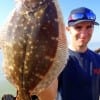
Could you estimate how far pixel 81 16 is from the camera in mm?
4164

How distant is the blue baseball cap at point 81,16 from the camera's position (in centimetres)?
405

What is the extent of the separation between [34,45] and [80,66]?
2.15 metres

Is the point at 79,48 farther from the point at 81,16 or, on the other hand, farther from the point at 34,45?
the point at 34,45

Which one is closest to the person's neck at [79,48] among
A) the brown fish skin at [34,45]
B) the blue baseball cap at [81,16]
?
the blue baseball cap at [81,16]

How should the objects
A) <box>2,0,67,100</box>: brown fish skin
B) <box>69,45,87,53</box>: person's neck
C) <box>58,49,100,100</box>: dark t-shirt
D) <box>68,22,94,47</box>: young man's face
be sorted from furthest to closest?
<box>69,45,87,53</box>: person's neck
<box>58,49,100,100</box>: dark t-shirt
<box>68,22,94,47</box>: young man's face
<box>2,0,67,100</box>: brown fish skin

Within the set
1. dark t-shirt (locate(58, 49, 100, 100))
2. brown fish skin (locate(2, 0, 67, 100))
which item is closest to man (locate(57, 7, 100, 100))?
dark t-shirt (locate(58, 49, 100, 100))

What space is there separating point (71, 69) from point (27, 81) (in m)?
1.99

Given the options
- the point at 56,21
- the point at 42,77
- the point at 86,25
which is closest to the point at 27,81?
the point at 42,77

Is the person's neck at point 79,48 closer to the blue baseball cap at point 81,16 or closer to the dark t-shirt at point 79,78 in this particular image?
the dark t-shirt at point 79,78

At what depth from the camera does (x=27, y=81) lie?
224 centimetres

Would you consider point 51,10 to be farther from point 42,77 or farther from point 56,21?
point 42,77

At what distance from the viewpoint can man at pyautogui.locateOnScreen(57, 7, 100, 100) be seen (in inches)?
161

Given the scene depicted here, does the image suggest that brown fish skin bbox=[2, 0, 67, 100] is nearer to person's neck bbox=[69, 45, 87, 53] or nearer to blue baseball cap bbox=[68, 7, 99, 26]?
blue baseball cap bbox=[68, 7, 99, 26]

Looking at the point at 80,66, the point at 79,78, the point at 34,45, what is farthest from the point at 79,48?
the point at 34,45
